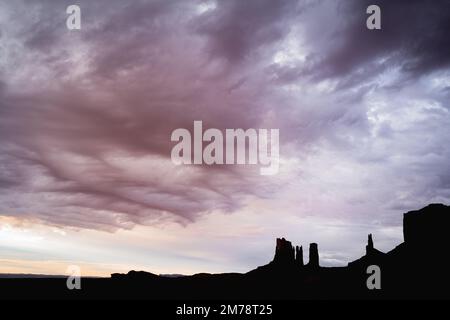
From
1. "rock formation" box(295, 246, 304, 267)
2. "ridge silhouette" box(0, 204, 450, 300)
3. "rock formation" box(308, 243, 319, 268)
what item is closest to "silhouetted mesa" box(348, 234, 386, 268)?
"ridge silhouette" box(0, 204, 450, 300)

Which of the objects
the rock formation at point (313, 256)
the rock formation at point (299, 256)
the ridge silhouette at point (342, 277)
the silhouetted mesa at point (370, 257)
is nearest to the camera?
the ridge silhouette at point (342, 277)

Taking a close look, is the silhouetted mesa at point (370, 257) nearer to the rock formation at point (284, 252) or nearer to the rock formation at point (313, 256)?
the rock formation at point (313, 256)

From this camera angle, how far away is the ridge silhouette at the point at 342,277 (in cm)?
11700

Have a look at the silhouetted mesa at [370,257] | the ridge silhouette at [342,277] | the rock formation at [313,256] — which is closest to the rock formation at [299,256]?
the ridge silhouette at [342,277]

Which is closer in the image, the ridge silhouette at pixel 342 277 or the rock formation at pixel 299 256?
the ridge silhouette at pixel 342 277

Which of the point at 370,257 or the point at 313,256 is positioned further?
the point at 313,256

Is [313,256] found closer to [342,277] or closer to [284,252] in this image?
[284,252]

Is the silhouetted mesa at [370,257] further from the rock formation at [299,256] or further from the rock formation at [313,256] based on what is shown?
the rock formation at [299,256]

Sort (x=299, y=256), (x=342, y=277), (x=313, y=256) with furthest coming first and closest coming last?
(x=299, y=256), (x=313, y=256), (x=342, y=277)

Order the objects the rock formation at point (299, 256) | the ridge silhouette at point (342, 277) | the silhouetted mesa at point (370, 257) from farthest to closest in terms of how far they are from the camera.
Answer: the rock formation at point (299, 256) < the silhouetted mesa at point (370, 257) < the ridge silhouette at point (342, 277)

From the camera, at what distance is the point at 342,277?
445 feet

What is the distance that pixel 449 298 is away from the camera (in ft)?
341

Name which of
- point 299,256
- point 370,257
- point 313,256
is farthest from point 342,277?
point 299,256
